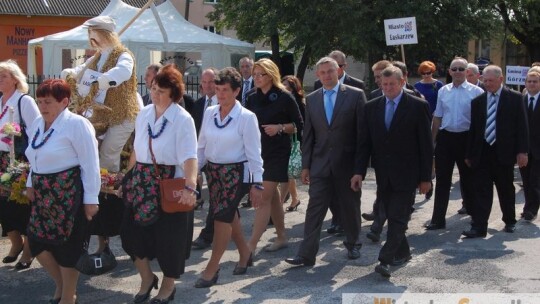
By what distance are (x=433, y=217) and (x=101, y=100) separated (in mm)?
4149

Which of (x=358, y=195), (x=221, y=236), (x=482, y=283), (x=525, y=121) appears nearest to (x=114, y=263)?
(x=221, y=236)

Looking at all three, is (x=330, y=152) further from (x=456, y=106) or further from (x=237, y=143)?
(x=456, y=106)

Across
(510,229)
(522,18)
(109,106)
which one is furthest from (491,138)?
(522,18)

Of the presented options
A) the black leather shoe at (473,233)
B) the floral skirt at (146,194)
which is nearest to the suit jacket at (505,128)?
the black leather shoe at (473,233)

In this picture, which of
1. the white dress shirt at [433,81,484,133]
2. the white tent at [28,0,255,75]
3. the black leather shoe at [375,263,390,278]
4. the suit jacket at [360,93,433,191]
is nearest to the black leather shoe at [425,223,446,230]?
the white dress shirt at [433,81,484,133]

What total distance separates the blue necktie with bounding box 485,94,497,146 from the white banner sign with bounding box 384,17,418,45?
5208 millimetres

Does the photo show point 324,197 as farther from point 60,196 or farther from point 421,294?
point 60,196

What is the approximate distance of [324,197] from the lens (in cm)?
725

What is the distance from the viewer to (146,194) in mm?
5762

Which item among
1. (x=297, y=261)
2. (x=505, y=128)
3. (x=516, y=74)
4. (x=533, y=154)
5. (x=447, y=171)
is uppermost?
(x=516, y=74)

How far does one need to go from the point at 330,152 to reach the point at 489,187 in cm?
245

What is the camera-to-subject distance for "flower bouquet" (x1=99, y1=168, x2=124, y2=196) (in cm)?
665

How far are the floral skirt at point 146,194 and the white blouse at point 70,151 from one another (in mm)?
312

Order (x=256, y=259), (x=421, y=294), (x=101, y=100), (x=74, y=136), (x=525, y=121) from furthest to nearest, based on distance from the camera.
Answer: (x=525, y=121), (x=256, y=259), (x=101, y=100), (x=421, y=294), (x=74, y=136)
